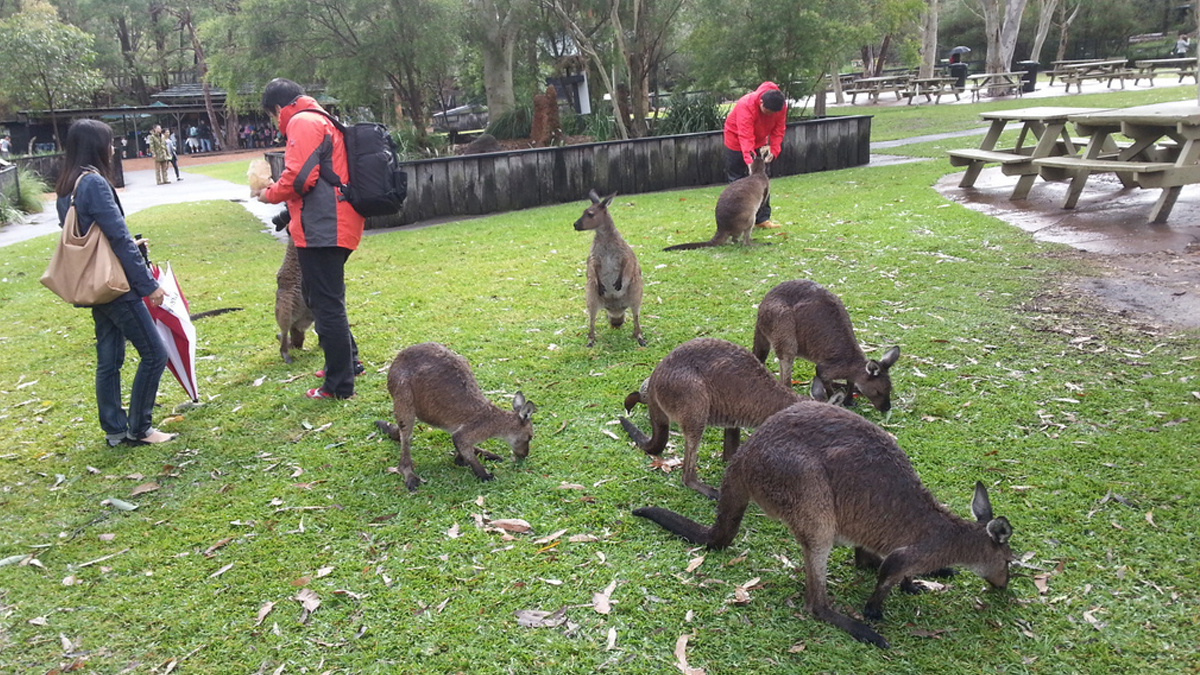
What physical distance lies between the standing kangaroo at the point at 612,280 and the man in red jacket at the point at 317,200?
180 centimetres

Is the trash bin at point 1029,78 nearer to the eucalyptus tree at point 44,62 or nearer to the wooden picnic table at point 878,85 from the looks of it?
the wooden picnic table at point 878,85

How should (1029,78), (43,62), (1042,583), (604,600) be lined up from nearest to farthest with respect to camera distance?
(1042,583), (604,600), (1029,78), (43,62)

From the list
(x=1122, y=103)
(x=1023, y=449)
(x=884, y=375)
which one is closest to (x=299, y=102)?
(x=884, y=375)

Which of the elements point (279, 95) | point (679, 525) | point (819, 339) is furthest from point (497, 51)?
point (679, 525)

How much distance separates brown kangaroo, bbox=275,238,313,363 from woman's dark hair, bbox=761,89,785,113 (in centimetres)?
561

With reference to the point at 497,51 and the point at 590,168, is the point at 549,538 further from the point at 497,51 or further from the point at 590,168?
the point at 497,51

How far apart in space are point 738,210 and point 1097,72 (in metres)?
29.8

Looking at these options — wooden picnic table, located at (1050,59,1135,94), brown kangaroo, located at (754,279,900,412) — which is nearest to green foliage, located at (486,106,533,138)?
brown kangaroo, located at (754,279,900,412)

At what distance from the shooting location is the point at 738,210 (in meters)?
8.88

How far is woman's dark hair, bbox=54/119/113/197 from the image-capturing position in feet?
15.4

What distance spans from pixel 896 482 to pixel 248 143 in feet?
167

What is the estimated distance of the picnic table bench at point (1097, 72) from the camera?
29.5 metres

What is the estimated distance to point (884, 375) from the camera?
4484 millimetres

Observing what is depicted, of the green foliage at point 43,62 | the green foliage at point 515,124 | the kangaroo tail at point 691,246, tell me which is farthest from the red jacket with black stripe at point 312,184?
the green foliage at point 43,62
